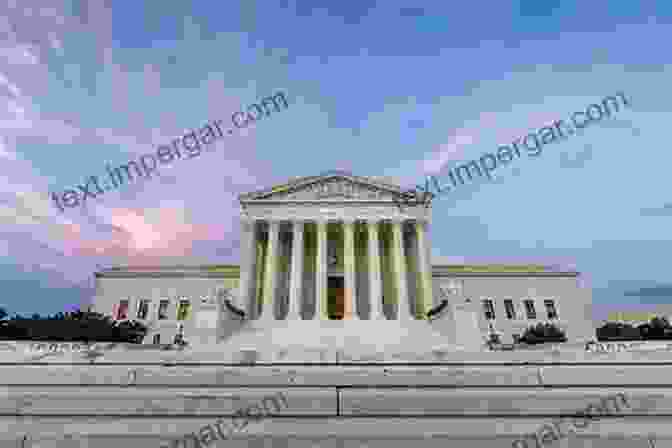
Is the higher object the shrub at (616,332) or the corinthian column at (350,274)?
the corinthian column at (350,274)

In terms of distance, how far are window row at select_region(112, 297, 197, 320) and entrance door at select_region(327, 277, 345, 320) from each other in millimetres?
18362

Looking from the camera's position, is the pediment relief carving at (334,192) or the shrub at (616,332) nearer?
the pediment relief carving at (334,192)

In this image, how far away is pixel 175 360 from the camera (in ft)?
23.5

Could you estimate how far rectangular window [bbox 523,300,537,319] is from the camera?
143 ft

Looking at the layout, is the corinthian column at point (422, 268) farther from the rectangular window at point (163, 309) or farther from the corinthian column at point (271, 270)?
the rectangular window at point (163, 309)

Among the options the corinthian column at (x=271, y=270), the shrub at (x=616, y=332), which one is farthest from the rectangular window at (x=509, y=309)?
the corinthian column at (x=271, y=270)

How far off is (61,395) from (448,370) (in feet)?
19.9

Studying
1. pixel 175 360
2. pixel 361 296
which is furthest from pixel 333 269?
pixel 175 360

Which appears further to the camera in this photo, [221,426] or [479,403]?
[479,403]

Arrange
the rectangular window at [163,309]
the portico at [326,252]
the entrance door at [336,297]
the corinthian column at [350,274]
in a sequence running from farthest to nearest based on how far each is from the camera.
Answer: the rectangular window at [163,309]
the entrance door at [336,297]
the portico at [326,252]
the corinthian column at [350,274]

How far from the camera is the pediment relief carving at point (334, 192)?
33.8 m

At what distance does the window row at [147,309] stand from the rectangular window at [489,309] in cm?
3518

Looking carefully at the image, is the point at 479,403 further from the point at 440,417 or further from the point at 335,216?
the point at 335,216

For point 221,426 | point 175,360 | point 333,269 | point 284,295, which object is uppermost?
point 333,269
